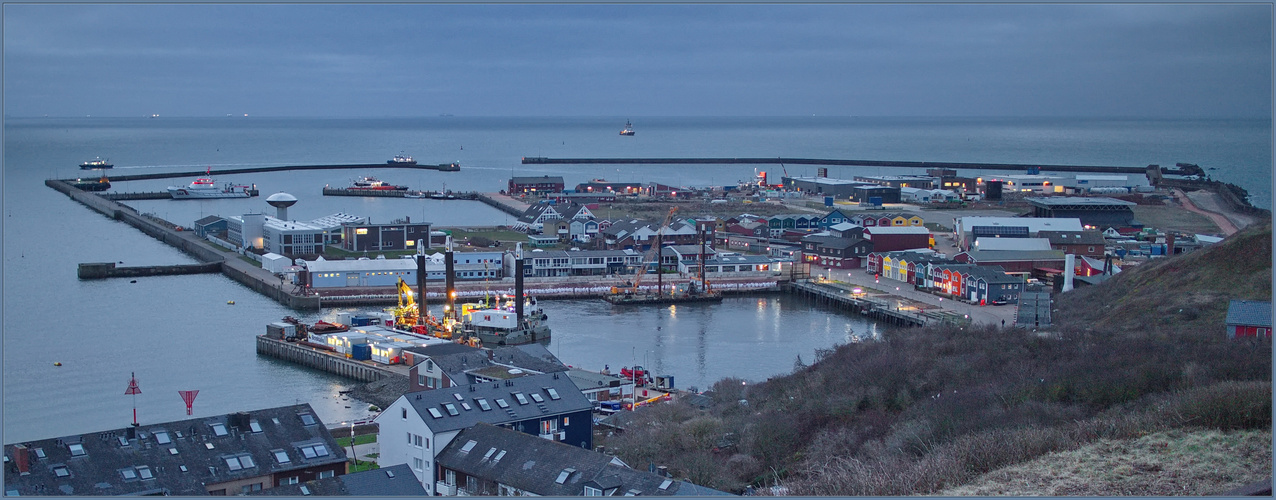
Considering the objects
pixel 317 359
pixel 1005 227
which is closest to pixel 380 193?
pixel 1005 227

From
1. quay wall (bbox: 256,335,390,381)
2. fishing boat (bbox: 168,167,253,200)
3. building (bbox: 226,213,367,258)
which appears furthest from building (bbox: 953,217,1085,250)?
fishing boat (bbox: 168,167,253,200)

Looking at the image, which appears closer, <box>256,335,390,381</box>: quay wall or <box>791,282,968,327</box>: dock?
<box>256,335,390,381</box>: quay wall

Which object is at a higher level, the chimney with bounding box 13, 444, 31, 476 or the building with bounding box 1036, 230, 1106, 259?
the building with bounding box 1036, 230, 1106, 259

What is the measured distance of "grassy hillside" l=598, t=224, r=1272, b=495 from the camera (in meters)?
4.27

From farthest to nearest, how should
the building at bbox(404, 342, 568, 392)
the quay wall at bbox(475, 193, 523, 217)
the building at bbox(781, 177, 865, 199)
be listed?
1. the building at bbox(781, 177, 865, 199)
2. the quay wall at bbox(475, 193, 523, 217)
3. the building at bbox(404, 342, 568, 392)

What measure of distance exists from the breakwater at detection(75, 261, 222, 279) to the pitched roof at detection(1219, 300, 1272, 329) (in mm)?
12835

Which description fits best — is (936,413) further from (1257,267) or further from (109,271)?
(109,271)

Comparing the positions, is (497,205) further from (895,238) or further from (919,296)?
(919,296)

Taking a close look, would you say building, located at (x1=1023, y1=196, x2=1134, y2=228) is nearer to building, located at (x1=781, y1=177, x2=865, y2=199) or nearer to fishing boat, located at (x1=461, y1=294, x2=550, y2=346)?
building, located at (x1=781, y1=177, x2=865, y2=199)

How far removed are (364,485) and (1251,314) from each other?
19.3 ft

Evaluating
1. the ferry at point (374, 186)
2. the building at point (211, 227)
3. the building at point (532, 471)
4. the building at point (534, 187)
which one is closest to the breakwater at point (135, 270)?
the building at point (211, 227)

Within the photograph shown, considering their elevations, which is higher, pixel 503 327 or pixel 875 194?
pixel 875 194

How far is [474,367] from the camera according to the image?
7.65 metres

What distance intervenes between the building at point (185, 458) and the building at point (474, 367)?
1.83 meters
